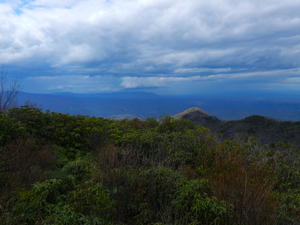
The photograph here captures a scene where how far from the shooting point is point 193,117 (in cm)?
2045

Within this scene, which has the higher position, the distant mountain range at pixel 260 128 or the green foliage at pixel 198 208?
the green foliage at pixel 198 208

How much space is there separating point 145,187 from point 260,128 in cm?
1468

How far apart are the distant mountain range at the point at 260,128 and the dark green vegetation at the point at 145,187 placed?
319 inches

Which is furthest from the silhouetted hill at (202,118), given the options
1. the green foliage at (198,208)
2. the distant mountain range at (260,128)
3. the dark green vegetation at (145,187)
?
the green foliage at (198,208)

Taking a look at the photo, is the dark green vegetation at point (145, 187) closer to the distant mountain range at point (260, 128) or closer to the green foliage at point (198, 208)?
the green foliage at point (198, 208)

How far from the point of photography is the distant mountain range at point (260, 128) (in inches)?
599

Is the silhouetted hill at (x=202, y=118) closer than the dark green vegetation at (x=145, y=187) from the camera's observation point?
No

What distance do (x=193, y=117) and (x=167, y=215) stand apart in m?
16.9

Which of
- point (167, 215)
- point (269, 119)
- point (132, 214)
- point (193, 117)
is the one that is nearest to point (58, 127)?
point (132, 214)

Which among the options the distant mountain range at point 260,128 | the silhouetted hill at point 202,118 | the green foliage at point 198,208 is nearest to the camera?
the green foliage at point 198,208

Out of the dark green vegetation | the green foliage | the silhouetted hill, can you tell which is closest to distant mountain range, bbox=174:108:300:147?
the silhouetted hill

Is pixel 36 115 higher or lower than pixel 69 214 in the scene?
higher

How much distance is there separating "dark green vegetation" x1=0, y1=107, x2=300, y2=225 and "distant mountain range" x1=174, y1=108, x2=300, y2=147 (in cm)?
811

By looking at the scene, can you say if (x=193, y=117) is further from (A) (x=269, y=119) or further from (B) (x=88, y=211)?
(B) (x=88, y=211)
